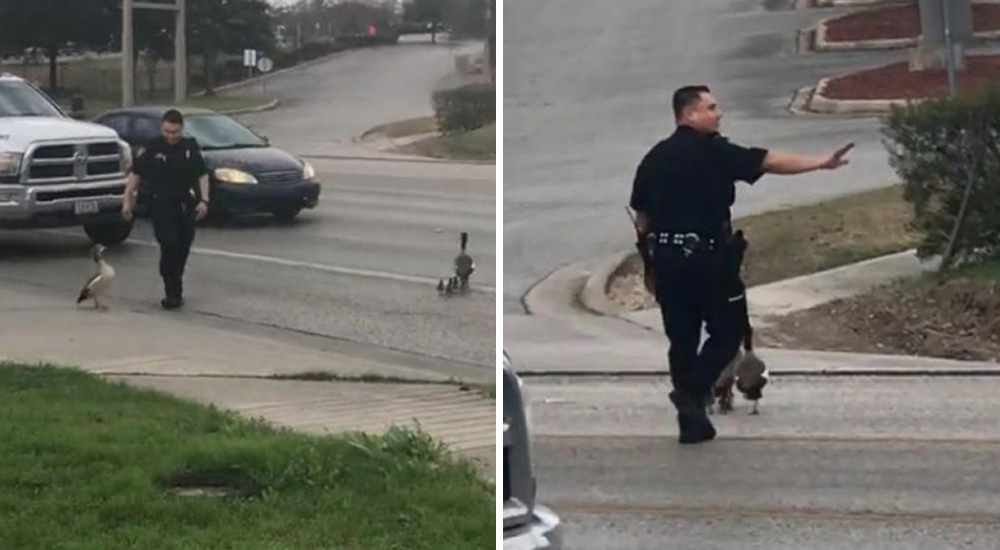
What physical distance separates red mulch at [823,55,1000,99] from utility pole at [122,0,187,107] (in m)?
3.37

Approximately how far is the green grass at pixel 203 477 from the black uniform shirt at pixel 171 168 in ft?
1.13

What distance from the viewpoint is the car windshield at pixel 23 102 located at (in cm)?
285

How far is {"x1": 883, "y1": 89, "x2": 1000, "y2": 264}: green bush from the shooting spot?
21.5 feet

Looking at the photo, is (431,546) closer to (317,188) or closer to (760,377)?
(317,188)

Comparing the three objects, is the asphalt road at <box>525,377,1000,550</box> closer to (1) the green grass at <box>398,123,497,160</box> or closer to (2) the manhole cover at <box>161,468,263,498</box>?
(2) the manhole cover at <box>161,468,263,498</box>

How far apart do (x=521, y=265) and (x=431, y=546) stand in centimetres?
97

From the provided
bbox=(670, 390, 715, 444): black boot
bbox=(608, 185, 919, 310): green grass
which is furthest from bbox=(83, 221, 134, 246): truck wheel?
bbox=(670, 390, 715, 444): black boot

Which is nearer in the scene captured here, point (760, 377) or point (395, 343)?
point (395, 343)

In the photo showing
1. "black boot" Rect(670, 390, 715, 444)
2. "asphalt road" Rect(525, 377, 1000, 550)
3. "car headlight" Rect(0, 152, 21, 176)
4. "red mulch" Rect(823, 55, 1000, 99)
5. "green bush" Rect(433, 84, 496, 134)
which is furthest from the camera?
"red mulch" Rect(823, 55, 1000, 99)

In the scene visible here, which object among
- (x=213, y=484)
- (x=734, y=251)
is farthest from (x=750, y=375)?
(x=213, y=484)

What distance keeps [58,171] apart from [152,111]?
0.19m

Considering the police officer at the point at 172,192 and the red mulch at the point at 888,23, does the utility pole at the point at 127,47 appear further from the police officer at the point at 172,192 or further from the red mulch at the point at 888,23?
the red mulch at the point at 888,23

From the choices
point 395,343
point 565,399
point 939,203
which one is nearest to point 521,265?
point 395,343

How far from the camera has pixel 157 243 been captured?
9.74 ft
